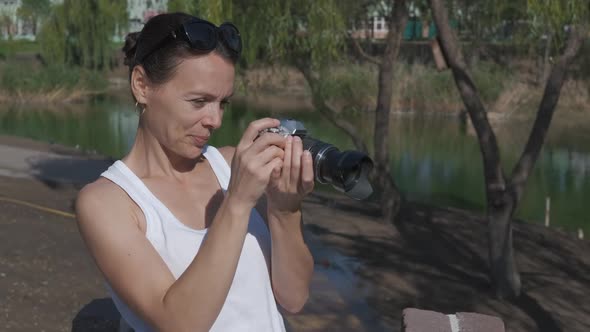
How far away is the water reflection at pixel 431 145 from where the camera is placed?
13672 millimetres

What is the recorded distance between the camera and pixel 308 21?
7910mm

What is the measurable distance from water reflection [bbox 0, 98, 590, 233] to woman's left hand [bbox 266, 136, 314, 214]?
34.9 feet

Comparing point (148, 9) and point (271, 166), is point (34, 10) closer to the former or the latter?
point (148, 9)

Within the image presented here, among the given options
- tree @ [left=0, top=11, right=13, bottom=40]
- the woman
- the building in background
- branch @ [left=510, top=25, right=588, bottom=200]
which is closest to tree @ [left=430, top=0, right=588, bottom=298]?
branch @ [left=510, top=25, right=588, bottom=200]

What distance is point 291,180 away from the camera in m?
1.86

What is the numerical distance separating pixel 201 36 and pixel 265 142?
0.30m

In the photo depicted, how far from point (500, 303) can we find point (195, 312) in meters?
5.83

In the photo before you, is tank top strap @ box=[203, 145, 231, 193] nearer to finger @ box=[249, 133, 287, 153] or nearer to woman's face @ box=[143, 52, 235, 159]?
woman's face @ box=[143, 52, 235, 159]

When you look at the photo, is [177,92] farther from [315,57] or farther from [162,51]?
[315,57]

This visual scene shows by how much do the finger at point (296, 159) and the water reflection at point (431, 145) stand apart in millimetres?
10726

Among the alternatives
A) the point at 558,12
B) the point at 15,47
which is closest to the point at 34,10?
the point at 15,47

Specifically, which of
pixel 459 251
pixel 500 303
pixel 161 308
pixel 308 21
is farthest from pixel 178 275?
pixel 459 251

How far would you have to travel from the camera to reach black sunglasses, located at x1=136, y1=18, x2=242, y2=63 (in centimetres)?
186

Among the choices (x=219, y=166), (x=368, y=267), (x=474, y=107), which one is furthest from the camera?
(x=368, y=267)
